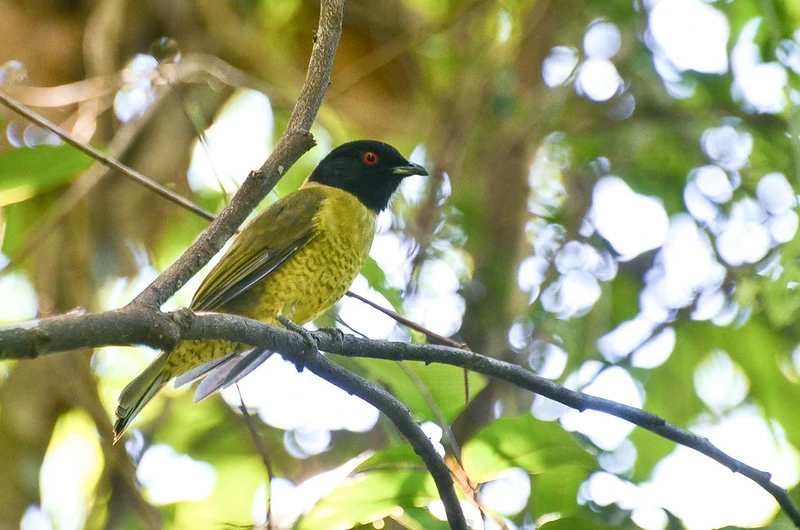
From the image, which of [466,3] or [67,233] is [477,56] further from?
[67,233]

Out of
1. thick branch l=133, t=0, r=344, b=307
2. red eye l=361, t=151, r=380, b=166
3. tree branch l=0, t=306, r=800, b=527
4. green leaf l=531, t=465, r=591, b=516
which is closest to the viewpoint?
tree branch l=0, t=306, r=800, b=527

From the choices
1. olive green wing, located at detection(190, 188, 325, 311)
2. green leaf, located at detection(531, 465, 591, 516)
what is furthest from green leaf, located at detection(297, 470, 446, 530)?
olive green wing, located at detection(190, 188, 325, 311)

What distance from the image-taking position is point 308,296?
3623mm

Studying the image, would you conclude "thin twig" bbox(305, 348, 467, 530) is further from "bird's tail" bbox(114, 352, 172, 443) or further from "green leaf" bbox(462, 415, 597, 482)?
"bird's tail" bbox(114, 352, 172, 443)

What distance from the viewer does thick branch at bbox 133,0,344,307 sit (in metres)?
2.09

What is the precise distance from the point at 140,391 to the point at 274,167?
4.55ft

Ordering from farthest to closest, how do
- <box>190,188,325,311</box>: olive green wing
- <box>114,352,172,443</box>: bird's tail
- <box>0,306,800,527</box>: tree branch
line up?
<box>190,188,325,311</box>: olive green wing
<box>114,352,172,443</box>: bird's tail
<box>0,306,800,527</box>: tree branch

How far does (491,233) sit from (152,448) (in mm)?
2230

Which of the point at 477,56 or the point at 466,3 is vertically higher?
the point at 466,3

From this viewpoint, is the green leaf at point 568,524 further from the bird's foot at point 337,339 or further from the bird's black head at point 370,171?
the bird's black head at point 370,171

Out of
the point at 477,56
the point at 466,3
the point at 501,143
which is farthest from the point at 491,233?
the point at 466,3

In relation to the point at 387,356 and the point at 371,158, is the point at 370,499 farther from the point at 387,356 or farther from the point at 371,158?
the point at 371,158

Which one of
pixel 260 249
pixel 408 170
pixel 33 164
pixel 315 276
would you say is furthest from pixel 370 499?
pixel 408 170

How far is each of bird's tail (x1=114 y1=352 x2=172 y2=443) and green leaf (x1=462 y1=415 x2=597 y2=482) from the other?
1.17m
